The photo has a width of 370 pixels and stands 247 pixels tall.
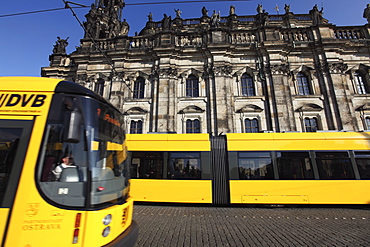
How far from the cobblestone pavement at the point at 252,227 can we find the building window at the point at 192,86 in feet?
34.4

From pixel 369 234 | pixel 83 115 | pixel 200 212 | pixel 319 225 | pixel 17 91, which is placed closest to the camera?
pixel 83 115

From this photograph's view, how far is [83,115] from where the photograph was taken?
234 cm

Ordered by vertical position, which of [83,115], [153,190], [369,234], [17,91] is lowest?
[369,234]

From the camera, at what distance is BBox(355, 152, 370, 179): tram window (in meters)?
6.62

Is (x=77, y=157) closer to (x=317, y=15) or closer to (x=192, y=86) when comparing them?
(x=192, y=86)

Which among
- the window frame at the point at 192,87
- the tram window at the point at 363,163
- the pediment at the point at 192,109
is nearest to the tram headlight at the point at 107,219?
the tram window at the point at 363,163

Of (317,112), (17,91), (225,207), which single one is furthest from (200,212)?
(317,112)

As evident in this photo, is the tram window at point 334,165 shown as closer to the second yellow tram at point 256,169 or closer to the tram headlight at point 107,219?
the second yellow tram at point 256,169

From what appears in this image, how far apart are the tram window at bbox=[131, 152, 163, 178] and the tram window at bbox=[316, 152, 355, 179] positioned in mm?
6505

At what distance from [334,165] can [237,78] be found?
33.2 feet

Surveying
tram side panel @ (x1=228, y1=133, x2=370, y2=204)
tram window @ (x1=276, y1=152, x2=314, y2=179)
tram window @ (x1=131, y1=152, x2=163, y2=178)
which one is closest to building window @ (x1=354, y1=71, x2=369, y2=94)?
tram side panel @ (x1=228, y1=133, x2=370, y2=204)

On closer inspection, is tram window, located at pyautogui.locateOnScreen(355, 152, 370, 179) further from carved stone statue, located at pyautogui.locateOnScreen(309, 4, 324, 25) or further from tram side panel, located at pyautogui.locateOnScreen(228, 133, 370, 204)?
carved stone statue, located at pyautogui.locateOnScreen(309, 4, 324, 25)

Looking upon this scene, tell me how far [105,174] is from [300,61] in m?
18.6

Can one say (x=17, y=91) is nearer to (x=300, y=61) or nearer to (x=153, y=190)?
(x=153, y=190)
